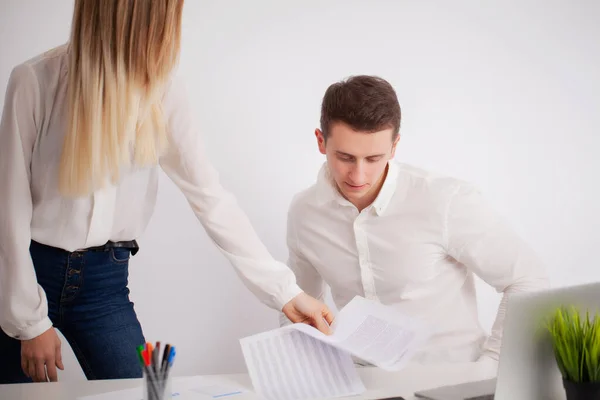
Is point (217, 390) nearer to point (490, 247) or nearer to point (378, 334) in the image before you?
point (378, 334)

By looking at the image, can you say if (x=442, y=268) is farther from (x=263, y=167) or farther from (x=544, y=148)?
(x=544, y=148)

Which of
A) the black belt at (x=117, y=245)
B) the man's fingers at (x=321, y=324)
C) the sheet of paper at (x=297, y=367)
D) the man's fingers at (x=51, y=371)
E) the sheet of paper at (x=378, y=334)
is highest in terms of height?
the black belt at (x=117, y=245)

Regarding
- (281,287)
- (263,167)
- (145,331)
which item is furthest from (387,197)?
(145,331)

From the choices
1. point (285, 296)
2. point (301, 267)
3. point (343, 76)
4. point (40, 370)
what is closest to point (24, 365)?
point (40, 370)

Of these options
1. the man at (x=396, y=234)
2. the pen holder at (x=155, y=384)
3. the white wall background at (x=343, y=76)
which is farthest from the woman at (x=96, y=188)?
the white wall background at (x=343, y=76)

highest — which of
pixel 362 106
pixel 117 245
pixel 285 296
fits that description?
pixel 362 106

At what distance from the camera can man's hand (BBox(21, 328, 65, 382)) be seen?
1.50m

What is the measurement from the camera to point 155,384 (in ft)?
3.52

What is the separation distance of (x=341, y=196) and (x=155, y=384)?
1.08 meters

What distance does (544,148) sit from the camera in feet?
9.27

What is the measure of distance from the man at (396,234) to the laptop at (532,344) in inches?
27.6

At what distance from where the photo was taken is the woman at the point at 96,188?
1470 millimetres

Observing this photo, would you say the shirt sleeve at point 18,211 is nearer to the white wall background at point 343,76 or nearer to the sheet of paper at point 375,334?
the sheet of paper at point 375,334

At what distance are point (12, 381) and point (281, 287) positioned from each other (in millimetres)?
648
